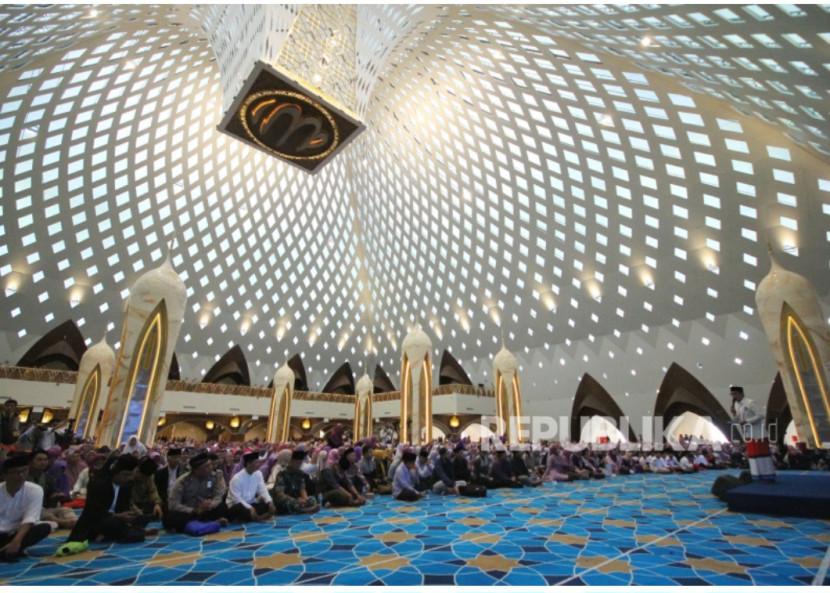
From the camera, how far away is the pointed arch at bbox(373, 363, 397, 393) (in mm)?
40219

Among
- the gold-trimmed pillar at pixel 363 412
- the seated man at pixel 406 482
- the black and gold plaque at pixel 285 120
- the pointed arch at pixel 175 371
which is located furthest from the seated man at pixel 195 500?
the pointed arch at pixel 175 371

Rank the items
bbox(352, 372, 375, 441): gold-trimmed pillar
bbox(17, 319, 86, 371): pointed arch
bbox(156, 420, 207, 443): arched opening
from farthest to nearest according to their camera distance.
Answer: bbox(156, 420, 207, 443): arched opening
bbox(352, 372, 375, 441): gold-trimmed pillar
bbox(17, 319, 86, 371): pointed arch

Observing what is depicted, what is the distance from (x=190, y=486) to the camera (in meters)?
5.35

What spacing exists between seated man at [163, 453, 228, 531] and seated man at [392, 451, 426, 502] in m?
3.48

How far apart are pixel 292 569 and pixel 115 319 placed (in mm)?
31693

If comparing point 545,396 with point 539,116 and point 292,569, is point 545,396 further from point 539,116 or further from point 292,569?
point 292,569

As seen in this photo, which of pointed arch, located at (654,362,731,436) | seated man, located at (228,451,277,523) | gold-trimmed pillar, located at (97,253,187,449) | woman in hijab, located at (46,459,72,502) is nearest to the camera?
seated man, located at (228,451,277,523)

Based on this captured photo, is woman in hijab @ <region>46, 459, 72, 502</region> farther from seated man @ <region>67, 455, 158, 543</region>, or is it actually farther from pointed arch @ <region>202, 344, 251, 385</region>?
pointed arch @ <region>202, 344, 251, 385</region>

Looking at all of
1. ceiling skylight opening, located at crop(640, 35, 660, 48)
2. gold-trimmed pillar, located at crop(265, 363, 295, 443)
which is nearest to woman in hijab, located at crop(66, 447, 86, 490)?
ceiling skylight opening, located at crop(640, 35, 660, 48)

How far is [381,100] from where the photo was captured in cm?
2673

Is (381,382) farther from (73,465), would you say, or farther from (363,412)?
(73,465)

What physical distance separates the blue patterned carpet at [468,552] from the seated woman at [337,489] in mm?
718

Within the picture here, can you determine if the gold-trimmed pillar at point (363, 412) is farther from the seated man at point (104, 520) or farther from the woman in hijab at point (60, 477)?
the seated man at point (104, 520)

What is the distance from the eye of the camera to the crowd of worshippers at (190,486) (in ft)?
13.0
